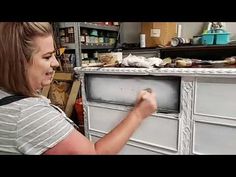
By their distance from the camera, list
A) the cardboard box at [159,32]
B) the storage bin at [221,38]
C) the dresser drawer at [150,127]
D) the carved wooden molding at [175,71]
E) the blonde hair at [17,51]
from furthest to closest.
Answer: the cardboard box at [159,32], the storage bin at [221,38], the dresser drawer at [150,127], the carved wooden molding at [175,71], the blonde hair at [17,51]

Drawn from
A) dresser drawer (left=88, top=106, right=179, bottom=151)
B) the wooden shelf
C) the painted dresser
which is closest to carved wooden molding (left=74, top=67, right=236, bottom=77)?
the painted dresser

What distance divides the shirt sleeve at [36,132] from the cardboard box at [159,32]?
1.79 m

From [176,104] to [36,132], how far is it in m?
0.94

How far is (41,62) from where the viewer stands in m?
0.58

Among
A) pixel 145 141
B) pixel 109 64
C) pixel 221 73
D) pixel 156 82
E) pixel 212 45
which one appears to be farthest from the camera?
pixel 212 45

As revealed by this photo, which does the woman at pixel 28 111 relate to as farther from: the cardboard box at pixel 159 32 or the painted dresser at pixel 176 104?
the cardboard box at pixel 159 32

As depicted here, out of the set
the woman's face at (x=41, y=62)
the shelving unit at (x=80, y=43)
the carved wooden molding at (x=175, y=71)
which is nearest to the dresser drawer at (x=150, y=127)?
the carved wooden molding at (x=175, y=71)

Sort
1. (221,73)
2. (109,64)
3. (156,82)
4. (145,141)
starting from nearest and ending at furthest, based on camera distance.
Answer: (221,73), (156,82), (145,141), (109,64)

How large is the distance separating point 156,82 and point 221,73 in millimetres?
352

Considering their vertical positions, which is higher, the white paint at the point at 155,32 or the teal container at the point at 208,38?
the white paint at the point at 155,32

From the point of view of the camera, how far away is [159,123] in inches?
55.1

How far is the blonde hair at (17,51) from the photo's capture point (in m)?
0.51
